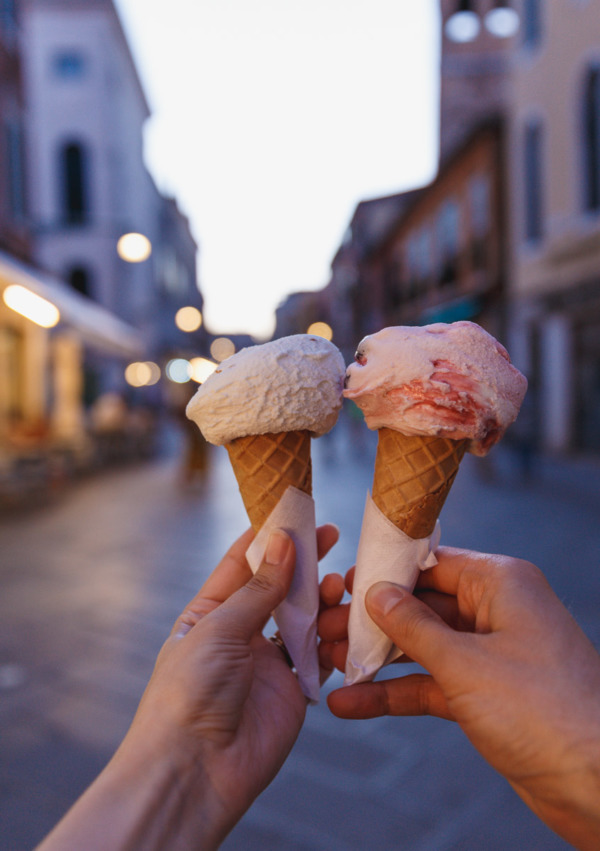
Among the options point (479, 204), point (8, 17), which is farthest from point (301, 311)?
point (8, 17)

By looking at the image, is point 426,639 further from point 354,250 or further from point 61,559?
point 354,250

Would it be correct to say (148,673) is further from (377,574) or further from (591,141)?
(591,141)

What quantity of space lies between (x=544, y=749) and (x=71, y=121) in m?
28.4

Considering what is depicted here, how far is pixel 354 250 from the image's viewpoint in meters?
38.0

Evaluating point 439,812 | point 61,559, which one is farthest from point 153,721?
point 61,559

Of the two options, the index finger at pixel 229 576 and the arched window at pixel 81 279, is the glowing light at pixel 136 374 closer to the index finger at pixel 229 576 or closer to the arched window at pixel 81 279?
the arched window at pixel 81 279

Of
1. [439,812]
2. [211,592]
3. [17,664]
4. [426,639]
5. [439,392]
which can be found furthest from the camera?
[17,664]

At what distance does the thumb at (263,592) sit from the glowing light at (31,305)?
655cm

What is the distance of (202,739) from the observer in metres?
1.28

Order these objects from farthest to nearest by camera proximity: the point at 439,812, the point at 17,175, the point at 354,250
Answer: the point at 354,250 → the point at 17,175 → the point at 439,812

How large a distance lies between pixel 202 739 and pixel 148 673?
204 cm

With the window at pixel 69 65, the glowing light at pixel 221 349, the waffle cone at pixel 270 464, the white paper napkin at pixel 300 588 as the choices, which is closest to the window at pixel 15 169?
the glowing light at pixel 221 349

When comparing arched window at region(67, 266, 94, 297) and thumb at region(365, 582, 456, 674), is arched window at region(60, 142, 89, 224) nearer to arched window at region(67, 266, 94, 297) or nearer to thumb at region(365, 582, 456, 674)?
arched window at region(67, 266, 94, 297)

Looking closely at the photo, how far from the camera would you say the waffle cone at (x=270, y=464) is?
1738mm
